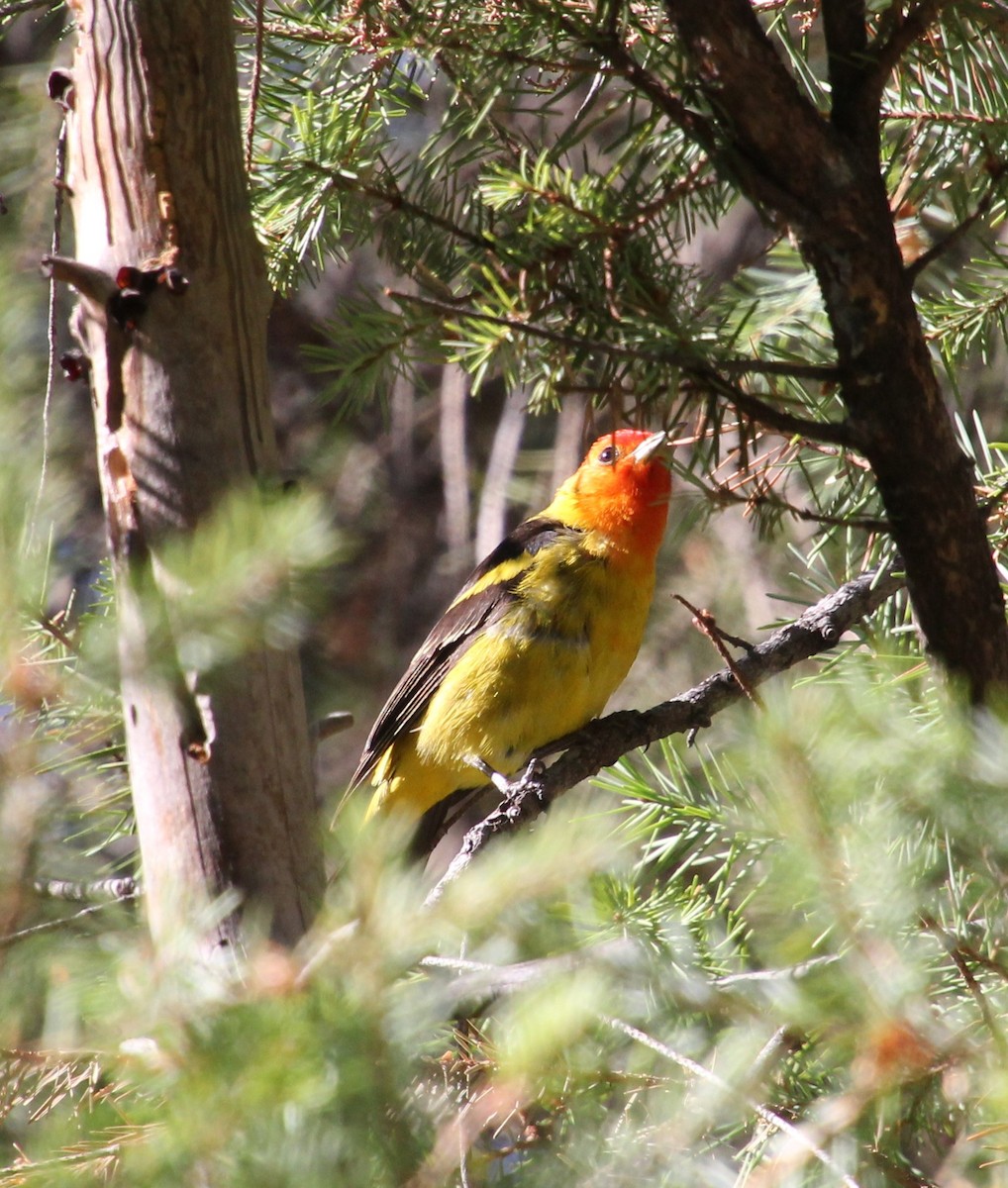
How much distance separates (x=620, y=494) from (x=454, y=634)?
0.64m

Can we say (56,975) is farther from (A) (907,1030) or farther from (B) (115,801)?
(B) (115,801)

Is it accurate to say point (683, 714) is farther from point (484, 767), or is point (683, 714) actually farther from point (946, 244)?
point (946, 244)

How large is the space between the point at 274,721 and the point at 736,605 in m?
3.59

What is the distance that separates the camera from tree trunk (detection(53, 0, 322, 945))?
68.3 inches

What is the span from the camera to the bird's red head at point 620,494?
11.2 feet

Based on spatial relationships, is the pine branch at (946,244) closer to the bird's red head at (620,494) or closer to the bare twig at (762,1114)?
the bare twig at (762,1114)

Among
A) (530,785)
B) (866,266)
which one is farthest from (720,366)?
(530,785)

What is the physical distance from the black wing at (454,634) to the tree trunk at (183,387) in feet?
5.27

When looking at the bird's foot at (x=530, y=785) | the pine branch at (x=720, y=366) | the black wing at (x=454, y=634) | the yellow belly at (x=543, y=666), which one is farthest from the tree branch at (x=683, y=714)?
the pine branch at (x=720, y=366)

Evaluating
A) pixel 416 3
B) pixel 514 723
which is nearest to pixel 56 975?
pixel 416 3

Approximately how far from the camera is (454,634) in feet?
11.6

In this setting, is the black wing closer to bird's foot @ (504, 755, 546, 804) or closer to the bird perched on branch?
the bird perched on branch

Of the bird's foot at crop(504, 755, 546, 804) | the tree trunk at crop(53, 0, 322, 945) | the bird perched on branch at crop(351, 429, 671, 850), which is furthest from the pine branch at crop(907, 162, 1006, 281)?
the bird's foot at crop(504, 755, 546, 804)

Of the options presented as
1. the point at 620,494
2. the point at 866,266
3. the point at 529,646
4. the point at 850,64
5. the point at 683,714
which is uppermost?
the point at 850,64
